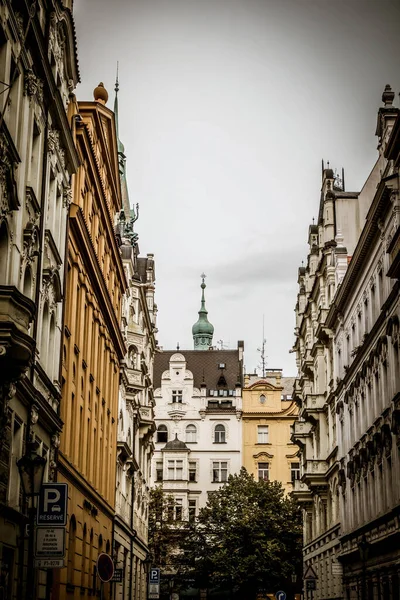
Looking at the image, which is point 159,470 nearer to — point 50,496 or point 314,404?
point 314,404

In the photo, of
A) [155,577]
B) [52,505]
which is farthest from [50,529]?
[155,577]

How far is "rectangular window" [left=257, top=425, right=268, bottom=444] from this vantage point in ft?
305

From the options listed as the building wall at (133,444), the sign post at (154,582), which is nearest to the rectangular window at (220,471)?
the building wall at (133,444)

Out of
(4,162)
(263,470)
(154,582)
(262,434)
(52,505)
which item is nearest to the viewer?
(52,505)

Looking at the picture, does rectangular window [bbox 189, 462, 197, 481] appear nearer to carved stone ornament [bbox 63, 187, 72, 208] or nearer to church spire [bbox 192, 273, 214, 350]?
church spire [bbox 192, 273, 214, 350]

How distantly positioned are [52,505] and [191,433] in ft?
251

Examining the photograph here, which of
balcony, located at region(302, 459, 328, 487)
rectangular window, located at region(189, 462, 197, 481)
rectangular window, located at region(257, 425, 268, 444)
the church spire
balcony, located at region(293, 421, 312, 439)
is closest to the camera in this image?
balcony, located at region(302, 459, 328, 487)

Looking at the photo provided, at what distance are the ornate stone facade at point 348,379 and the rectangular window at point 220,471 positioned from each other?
2499 centimetres

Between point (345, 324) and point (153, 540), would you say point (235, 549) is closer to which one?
point (153, 540)

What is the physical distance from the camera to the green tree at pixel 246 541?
69.7 metres

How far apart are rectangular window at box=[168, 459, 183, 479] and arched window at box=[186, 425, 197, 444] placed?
3.53 meters

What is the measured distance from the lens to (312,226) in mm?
63656

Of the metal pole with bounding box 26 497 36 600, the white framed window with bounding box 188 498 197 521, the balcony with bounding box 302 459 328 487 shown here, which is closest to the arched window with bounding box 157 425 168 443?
the white framed window with bounding box 188 498 197 521

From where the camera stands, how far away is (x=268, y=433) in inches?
3659
